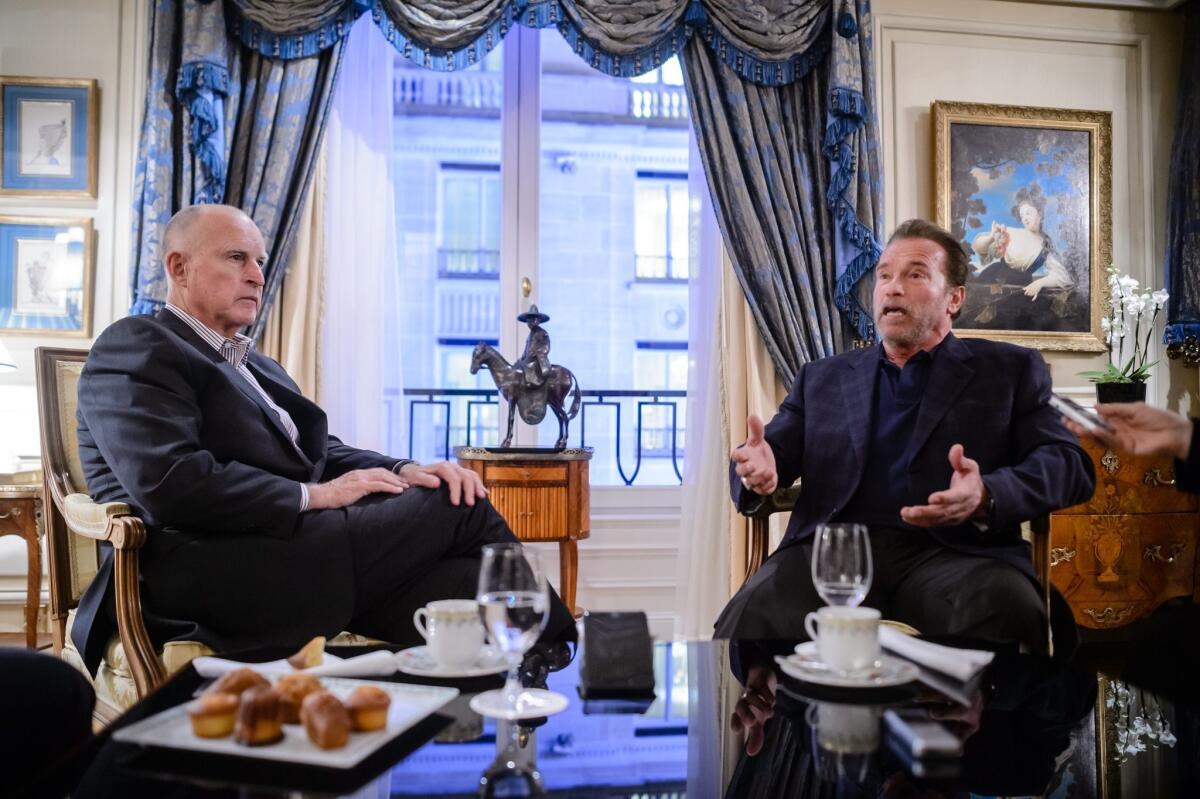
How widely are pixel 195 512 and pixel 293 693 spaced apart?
0.99m

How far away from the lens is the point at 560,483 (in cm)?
320

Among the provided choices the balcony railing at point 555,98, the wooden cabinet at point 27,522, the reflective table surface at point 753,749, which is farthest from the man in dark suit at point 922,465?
the wooden cabinet at point 27,522

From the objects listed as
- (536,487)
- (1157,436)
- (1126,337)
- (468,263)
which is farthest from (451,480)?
(1126,337)

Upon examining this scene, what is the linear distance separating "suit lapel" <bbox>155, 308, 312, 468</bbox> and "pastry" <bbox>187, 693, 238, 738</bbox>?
1.24 meters

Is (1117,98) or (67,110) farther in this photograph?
(1117,98)

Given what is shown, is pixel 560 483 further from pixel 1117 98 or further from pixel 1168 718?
pixel 1117 98

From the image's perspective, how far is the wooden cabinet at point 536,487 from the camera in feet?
10.3

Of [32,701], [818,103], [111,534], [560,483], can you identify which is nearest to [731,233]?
[818,103]

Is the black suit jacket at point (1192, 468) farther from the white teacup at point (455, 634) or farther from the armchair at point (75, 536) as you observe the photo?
the armchair at point (75, 536)

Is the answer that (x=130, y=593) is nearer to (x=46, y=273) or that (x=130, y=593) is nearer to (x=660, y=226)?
(x=46, y=273)

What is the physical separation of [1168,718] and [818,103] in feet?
9.63

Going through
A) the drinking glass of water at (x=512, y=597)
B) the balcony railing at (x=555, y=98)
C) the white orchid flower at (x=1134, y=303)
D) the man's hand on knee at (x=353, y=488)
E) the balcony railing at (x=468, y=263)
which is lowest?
the drinking glass of water at (x=512, y=597)

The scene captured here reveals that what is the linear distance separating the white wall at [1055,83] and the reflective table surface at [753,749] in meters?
2.95

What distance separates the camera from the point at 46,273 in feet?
11.4
